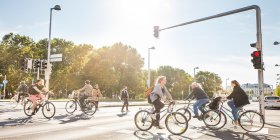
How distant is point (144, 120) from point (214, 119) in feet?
9.94

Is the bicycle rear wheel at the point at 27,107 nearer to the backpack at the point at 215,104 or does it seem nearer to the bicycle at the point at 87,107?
the bicycle at the point at 87,107

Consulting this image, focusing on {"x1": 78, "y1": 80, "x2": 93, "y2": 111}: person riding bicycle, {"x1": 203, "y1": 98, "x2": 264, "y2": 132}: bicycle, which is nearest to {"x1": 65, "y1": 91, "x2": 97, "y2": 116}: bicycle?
{"x1": 78, "y1": 80, "x2": 93, "y2": 111}: person riding bicycle

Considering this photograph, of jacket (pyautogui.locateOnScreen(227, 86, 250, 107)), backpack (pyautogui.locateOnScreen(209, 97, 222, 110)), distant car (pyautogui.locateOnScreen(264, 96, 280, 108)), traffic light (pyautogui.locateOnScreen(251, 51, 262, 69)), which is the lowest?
distant car (pyautogui.locateOnScreen(264, 96, 280, 108))

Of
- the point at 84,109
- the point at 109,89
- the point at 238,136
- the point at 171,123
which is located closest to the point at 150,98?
the point at 171,123

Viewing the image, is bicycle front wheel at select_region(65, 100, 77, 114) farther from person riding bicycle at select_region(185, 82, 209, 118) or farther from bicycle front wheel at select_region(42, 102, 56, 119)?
person riding bicycle at select_region(185, 82, 209, 118)

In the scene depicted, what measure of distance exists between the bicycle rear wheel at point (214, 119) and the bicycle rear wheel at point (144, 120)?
8.53 feet

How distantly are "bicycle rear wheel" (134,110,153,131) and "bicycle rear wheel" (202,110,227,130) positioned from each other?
8.53 feet

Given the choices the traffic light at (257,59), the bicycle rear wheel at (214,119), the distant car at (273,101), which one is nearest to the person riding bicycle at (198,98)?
the bicycle rear wheel at (214,119)

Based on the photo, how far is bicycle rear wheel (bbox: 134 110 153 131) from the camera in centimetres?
980

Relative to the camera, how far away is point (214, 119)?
1118 centimetres

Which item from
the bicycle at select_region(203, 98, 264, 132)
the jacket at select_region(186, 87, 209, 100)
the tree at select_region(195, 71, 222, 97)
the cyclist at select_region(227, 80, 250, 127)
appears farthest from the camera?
the tree at select_region(195, 71, 222, 97)

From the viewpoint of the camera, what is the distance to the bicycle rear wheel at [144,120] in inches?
386

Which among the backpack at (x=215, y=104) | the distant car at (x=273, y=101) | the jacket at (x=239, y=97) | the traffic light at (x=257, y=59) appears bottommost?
the distant car at (x=273, y=101)

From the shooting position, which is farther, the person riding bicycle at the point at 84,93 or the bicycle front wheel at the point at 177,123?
the person riding bicycle at the point at 84,93
